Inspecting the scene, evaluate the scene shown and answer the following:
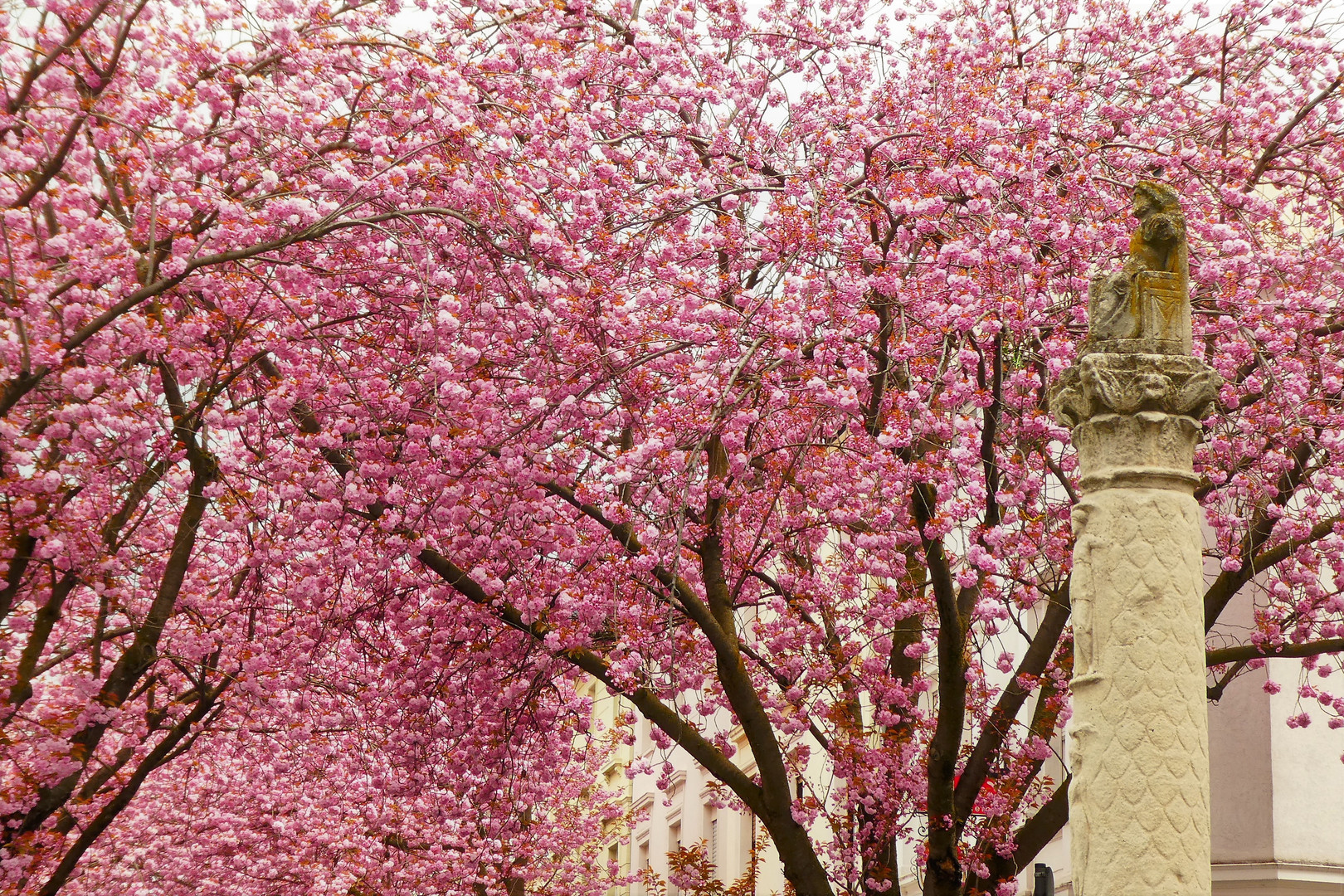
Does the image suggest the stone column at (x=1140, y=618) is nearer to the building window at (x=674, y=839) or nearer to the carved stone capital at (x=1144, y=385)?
the carved stone capital at (x=1144, y=385)

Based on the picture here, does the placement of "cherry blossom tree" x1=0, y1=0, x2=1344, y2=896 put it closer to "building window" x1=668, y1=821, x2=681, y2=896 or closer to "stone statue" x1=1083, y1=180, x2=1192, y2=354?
"stone statue" x1=1083, y1=180, x2=1192, y2=354

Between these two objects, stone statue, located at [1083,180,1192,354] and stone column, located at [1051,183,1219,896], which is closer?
stone column, located at [1051,183,1219,896]

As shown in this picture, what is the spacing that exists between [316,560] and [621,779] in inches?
1098

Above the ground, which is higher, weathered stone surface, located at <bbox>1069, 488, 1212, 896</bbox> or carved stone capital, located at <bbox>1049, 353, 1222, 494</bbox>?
carved stone capital, located at <bbox>1049, 353, 1222, 494</bbox>

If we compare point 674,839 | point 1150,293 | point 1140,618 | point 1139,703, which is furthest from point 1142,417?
point 674,839

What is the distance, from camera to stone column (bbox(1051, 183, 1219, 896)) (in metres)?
5.21

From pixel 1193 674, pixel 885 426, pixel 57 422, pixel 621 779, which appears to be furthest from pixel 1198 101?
pixel 621 779

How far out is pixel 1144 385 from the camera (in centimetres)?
548

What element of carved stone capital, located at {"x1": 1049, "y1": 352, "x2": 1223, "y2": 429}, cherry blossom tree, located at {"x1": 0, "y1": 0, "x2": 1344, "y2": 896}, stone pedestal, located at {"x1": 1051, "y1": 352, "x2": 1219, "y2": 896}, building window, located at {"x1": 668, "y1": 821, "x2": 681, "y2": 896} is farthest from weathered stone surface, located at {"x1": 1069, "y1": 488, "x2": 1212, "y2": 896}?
building window, located at {"x1": 668, "y1": 821, "x2": 681, "y2": 896}

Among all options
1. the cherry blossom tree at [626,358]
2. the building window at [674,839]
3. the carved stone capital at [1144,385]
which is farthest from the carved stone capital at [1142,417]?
the building window at [674,839]

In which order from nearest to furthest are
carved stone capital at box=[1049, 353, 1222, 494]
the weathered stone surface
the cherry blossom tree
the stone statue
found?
the weathered stone surface < carved stone capital at box=[1049, 353, 1222, 494] < the stone statue < the cherry blossom tree

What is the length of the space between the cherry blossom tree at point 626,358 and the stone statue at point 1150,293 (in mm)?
3696

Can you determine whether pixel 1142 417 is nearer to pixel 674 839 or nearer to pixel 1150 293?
pixel 1150 293

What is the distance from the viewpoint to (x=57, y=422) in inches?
350
